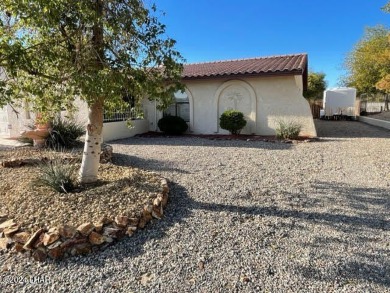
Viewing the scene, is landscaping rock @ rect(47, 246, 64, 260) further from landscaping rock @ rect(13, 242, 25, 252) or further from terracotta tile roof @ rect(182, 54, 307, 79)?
terracotta tile roof @ rect(182, 54, 307, 79)

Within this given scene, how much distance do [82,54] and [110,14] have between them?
693mm

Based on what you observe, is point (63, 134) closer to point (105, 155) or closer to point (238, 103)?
point (105, 155)

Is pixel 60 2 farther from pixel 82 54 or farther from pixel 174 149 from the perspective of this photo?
pixel 174 149

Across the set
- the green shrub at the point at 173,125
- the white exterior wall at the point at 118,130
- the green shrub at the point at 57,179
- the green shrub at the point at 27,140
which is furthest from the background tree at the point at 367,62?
the green shrub at the point at 57,179

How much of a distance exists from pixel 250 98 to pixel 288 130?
2.61 metres

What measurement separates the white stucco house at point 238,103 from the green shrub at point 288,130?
2.04ft

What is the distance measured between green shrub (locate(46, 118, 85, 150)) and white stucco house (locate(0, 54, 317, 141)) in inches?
112

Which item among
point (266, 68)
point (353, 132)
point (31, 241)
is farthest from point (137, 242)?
point (353, 132)

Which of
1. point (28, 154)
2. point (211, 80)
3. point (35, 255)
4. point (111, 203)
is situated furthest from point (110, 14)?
point (211, 80)

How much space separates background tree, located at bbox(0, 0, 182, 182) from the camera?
332 cm

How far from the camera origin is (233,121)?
12.7m

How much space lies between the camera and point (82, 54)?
151 inches

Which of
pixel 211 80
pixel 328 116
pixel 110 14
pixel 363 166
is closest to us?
pixel 110 14

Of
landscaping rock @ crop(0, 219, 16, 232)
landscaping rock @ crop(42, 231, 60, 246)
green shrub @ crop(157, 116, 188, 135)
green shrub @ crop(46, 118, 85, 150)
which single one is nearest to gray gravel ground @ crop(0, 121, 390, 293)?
landscaping rock @ crop(42, 231, 60, 246)
